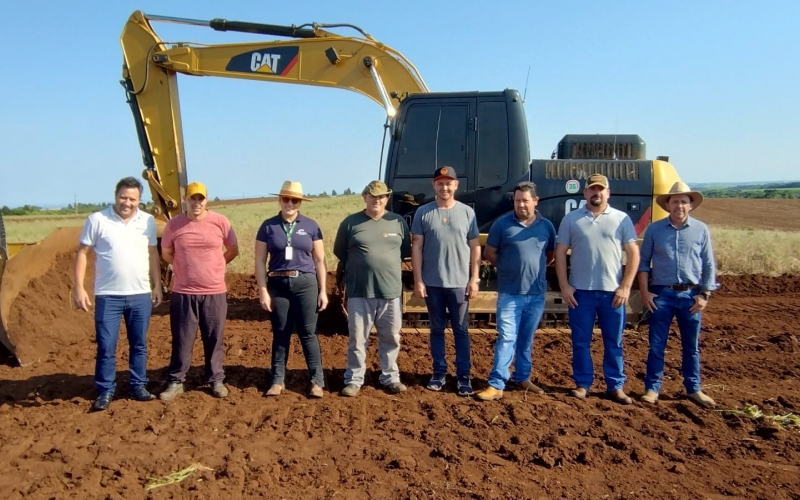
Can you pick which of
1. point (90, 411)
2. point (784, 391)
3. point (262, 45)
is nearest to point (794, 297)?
point (784, 391)

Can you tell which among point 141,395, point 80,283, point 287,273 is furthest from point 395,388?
point 80,283

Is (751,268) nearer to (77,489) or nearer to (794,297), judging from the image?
(794,297)

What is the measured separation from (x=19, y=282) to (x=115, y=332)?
76.5 inches

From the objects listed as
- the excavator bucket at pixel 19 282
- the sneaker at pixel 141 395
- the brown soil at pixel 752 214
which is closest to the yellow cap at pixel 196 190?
the sneaker at pixel 141 395

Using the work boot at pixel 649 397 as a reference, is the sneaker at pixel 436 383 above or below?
above

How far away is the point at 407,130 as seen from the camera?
7270mm

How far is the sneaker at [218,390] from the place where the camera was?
541cm

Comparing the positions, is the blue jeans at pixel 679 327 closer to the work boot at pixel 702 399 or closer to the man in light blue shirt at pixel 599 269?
the work boot at pixel 702 399

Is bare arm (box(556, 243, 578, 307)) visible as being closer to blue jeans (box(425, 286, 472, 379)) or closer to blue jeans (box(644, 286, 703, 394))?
blue jeans (box(644, 286, 703, 394))

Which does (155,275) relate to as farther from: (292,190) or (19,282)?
(19,282)

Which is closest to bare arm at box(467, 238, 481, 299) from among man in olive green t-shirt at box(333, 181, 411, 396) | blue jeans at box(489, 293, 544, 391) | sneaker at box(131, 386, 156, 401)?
blue jeans at box(489, 293, 544, 391)

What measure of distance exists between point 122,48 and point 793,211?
39.2 m

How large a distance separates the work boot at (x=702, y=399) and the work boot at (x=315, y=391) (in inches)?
118

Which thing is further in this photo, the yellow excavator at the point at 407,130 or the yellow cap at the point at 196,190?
the yellow excavator at the point at 407,130
